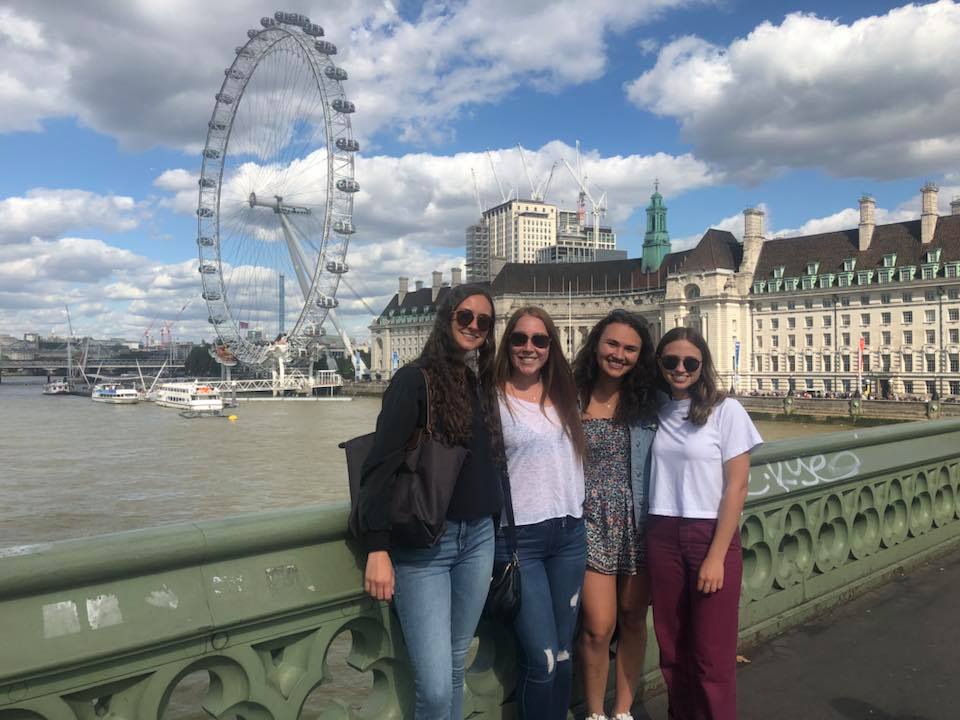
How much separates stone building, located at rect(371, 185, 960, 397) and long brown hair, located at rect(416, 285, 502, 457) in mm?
55363

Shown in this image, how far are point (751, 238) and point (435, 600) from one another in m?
85.3

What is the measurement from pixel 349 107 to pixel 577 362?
183 feet

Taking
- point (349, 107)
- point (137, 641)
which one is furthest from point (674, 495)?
point (349, 107)

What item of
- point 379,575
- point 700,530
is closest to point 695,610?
point 700,530

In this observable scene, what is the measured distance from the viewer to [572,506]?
9.07 ft

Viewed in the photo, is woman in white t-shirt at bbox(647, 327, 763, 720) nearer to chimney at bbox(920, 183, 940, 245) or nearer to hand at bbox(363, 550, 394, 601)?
hand at bbox(363, 550, 394, 601)

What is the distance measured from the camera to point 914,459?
520 cm

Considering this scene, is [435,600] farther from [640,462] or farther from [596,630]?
[640,462]

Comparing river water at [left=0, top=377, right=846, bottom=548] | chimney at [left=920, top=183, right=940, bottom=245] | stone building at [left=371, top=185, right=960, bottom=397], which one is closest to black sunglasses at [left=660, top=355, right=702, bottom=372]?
river water at [left=0, top=377, right=846, bottom=548]

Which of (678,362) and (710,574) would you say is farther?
(678,362)

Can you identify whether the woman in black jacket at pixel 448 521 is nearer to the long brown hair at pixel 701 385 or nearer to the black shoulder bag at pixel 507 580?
the black shoulder bag at pixel 507 580

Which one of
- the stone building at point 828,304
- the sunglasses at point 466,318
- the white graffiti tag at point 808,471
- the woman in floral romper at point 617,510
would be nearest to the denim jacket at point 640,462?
the woman in floral romper at point 617,510

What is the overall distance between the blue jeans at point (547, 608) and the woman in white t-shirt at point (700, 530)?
35 centimetres

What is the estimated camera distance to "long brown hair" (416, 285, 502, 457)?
2.34 metres
